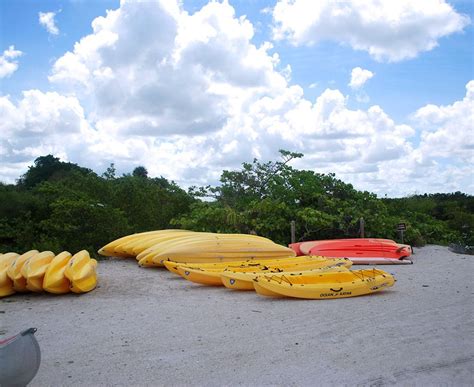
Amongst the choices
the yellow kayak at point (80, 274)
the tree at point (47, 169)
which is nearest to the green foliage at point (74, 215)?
the yellow kayak at point (80, 274)

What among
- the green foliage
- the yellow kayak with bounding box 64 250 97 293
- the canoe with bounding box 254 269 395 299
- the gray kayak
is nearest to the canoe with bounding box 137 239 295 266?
the yellow kayak with bounding box 64 250 97 293

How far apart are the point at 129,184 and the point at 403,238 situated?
6714mm

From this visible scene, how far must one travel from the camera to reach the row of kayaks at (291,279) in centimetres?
632

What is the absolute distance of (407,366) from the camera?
3848 mm

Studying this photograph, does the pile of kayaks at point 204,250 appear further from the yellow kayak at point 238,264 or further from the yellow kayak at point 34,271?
the yellow kayak at point 34,271

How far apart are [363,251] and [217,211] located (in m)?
3.48

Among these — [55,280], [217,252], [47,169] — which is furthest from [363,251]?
[47,169]

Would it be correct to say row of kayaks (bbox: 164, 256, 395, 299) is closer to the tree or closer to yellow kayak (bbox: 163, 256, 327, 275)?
yellow kayak (bbox: 163, 256, 327, 275)

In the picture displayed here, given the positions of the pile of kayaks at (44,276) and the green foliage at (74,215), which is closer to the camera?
the pile of kayaks at (44,276)

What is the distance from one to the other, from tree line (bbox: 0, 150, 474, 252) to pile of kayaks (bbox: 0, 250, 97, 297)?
282cm

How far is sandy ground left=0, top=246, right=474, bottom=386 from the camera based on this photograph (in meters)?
3.75

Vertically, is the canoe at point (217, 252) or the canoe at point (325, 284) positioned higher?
the canoe at point (217, 252)

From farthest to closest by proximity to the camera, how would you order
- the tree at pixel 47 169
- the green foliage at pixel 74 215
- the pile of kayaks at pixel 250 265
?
the tree at pixel 47 169, the green foliage at pixel 74 215, the pile of kayaks at pixel 250 265

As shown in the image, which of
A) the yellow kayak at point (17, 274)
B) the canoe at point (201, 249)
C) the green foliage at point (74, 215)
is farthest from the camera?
the green foliage at point (74, 215)
